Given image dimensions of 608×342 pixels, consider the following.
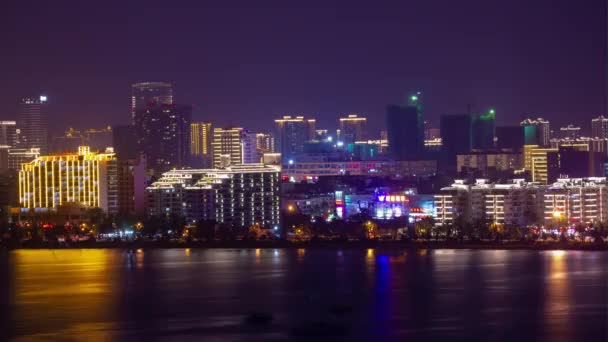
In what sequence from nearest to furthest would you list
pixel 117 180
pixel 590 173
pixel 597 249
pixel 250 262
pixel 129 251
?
pixel 250 262 < pixel 597 249 < pixel 129 251 < pixel 117 180 < pixel 590 173

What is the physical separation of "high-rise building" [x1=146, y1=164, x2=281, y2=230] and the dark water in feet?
26.2

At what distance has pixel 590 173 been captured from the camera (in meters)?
55.6

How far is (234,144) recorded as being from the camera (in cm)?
7000

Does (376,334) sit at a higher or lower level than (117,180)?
lower

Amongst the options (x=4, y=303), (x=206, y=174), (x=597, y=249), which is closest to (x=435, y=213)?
(x=206, y=174)

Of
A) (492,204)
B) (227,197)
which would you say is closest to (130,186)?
(227,197)

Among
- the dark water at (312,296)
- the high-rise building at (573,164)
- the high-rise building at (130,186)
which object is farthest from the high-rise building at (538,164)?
the dark water at (312,296)

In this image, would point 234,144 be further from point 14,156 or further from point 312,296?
point 312,296

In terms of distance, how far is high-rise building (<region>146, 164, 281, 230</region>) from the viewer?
142ft

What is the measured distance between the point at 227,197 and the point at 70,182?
6927mm

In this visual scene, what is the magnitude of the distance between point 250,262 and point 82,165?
656 inches

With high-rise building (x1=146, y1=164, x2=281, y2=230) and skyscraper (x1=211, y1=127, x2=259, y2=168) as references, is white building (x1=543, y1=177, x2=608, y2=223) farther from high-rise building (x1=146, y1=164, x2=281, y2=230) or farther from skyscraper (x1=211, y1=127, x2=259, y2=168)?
skyscraper (x1=211, y1=127, x2=259, y2=168)

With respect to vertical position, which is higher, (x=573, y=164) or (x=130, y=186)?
(x=573, y=164)

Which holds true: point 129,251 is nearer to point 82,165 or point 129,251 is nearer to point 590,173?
point 82,165
